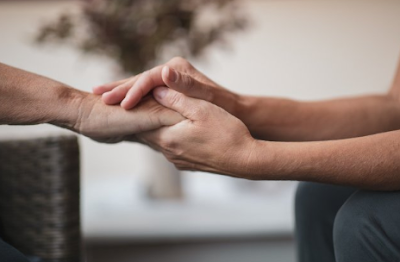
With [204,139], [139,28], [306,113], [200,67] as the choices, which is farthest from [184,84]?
[200,67]

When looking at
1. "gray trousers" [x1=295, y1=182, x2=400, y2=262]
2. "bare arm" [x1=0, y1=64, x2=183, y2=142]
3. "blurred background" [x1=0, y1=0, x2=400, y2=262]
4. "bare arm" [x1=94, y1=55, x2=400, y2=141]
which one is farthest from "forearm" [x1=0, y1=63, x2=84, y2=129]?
"gray trousers" [x1=295, y1=182, x2=400, y2=262]

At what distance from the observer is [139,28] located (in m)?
1.77

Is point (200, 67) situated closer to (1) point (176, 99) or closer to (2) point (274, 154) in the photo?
(1) point (176, 99)

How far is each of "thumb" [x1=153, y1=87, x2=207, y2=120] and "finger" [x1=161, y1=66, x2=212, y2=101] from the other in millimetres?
17

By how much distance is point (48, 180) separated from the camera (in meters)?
1.08

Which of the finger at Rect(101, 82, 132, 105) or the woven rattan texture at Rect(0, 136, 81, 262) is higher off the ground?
the finger at Rect(101, 82, 132, 105)

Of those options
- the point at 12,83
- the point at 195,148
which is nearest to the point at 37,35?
the point at 12,83

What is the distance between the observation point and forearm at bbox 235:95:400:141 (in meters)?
1.13

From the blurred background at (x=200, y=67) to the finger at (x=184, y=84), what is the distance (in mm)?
399

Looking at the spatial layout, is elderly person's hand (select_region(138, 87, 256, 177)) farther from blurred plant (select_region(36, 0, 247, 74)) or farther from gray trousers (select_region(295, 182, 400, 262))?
blurred plant (select_region(36, 0, 247, 74))

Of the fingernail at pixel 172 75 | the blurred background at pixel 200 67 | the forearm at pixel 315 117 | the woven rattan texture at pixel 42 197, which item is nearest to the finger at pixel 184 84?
the fingernail at pixel 172 75

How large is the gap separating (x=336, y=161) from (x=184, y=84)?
31 cm

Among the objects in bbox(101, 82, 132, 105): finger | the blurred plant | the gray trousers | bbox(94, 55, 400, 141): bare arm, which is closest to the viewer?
the gray trousers

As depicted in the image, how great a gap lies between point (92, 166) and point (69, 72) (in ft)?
1.90
